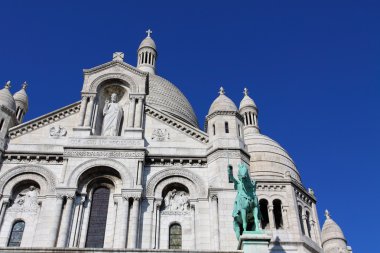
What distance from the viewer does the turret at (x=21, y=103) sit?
39562 mm

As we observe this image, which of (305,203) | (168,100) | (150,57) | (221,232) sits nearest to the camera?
(221,232)

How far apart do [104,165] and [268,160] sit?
15668 mm

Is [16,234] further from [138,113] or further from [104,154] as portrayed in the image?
[138,113]

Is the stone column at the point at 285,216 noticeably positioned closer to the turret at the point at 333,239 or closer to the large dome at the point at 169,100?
the turret at the point at 333,239

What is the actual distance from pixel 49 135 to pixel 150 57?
101 ft

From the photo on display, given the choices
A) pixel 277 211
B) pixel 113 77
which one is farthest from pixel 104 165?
pixel 277 211

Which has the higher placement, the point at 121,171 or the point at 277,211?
the point at 277,211

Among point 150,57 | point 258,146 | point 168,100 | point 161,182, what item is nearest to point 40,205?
point 161,182

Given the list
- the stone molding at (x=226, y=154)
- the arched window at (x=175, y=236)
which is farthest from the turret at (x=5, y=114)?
the stone molding at (x=226, y=154)

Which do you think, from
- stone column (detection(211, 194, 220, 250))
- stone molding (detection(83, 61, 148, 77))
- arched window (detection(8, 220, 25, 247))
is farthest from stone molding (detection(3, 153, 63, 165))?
stone column (detection(211, 194, 220, 250))

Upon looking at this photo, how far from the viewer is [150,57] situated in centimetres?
5416

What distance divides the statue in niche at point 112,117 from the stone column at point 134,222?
4417 millimetres

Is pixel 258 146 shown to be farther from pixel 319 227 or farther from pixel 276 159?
pixel 319 227

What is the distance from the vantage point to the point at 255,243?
54.7ft
